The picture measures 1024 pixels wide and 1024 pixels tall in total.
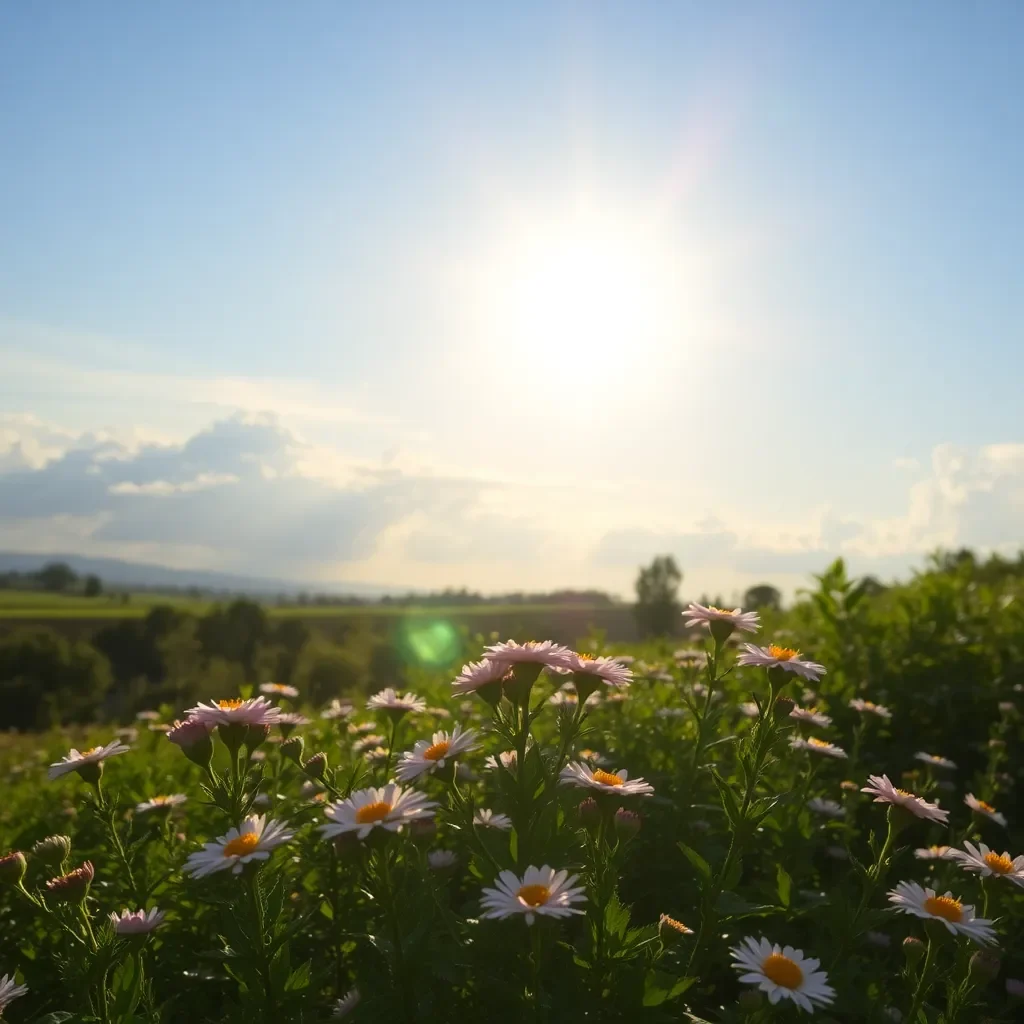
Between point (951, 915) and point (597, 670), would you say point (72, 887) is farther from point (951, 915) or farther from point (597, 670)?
point (951, 915)

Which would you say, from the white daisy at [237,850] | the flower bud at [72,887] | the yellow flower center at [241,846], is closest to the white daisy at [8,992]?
the flower bud at [72,887]

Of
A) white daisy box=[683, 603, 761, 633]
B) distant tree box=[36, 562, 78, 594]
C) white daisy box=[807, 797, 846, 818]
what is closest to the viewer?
white daisy box=[683, 603, 761, 633]

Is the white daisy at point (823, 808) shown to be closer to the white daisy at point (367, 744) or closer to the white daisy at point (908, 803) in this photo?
the white daisy at point (908, 803)

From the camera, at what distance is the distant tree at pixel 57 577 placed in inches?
3113

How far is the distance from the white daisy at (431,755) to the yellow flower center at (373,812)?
0.09 m

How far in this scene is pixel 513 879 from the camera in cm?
192

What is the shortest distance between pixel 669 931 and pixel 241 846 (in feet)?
3.71

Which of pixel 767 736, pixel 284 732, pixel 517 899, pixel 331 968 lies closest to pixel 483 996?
pixel 517 899

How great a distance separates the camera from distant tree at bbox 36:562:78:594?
7906 cm

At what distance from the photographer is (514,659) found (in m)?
2.19

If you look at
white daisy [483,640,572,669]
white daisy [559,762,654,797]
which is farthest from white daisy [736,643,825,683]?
white daisy [483,640,572,669]

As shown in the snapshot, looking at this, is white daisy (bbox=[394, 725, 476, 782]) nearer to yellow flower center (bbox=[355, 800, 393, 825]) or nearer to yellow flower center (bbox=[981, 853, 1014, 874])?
yellow flower center (bbox=[355, 800, 393, 825])

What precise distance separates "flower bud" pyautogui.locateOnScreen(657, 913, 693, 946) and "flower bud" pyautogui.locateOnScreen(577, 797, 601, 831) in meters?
0.29

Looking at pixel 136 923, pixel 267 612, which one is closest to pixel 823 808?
pixel 136 923
